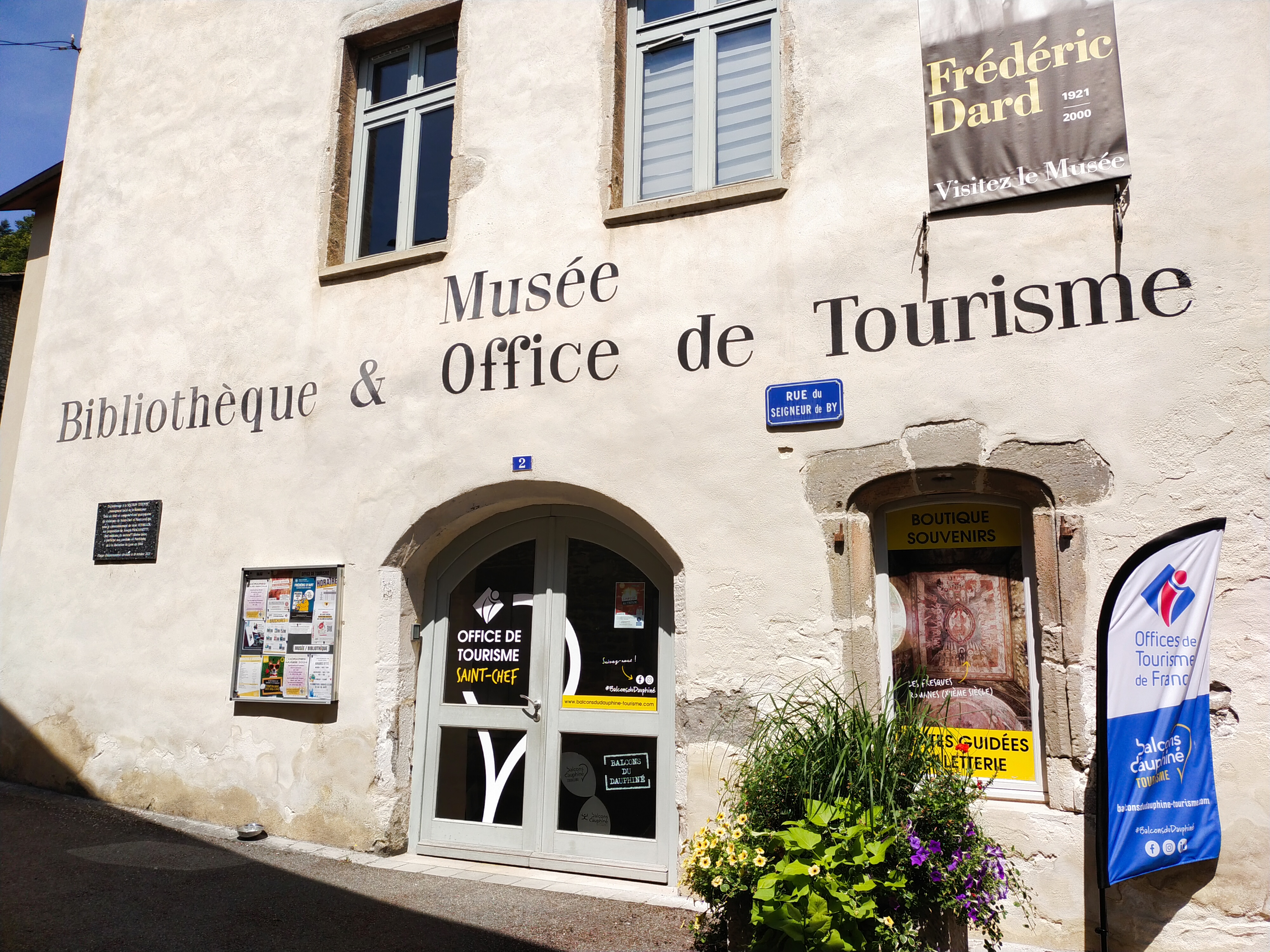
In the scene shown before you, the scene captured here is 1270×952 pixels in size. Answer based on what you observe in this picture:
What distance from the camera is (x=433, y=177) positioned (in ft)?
20.9

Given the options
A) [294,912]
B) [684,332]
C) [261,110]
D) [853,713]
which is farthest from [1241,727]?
[261,110]

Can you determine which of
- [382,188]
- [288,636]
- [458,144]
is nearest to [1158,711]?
[288,636]

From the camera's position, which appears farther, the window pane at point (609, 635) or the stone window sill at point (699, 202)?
the window pane at point (609, 635)

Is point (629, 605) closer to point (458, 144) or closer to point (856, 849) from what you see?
point (856, 849)

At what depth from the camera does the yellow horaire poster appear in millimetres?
4414

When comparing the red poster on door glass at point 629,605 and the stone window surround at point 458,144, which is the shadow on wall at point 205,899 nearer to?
the red poster on door glass at point 629,605

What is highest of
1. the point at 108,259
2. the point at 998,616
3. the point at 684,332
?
the point at 108,259

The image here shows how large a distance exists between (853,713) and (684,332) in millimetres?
2170

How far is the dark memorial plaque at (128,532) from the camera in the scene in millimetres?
6430

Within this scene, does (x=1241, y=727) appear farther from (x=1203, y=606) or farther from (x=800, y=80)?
(x=800, y=80)

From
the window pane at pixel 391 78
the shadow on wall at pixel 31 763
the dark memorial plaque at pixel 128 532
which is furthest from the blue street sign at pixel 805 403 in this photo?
the shadow on wall at pixel 31 763

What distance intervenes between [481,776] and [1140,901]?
332cm

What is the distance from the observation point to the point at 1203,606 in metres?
3.79

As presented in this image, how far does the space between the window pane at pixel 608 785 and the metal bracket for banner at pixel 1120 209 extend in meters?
3.32
